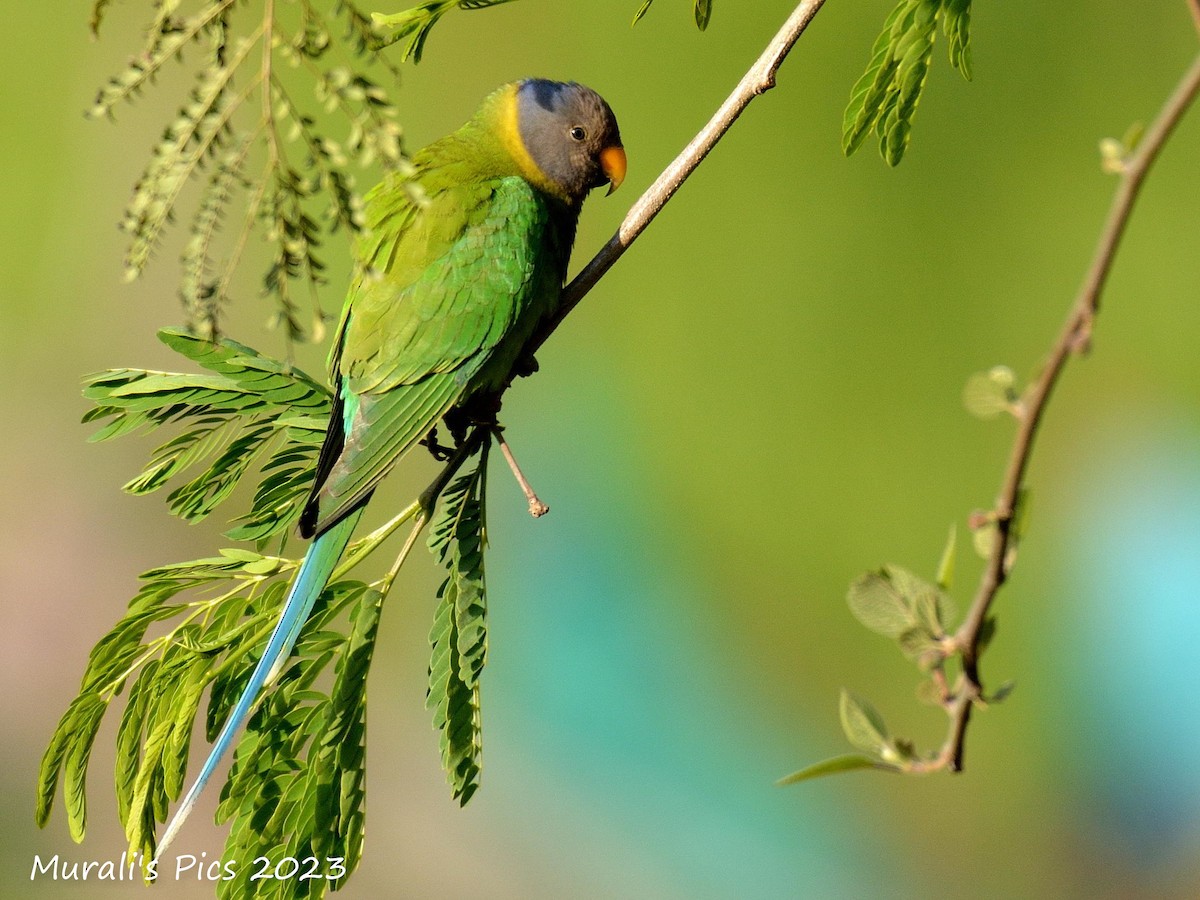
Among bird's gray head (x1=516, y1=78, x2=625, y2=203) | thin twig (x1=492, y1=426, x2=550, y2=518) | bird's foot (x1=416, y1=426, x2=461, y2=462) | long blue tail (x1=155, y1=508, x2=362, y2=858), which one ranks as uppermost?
bird's gray head (x1=516, y1=78, x2=625, y2=203)

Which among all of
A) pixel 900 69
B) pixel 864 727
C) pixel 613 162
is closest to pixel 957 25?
pixel 900 69

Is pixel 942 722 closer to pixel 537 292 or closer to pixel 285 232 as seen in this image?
pixel 537 292

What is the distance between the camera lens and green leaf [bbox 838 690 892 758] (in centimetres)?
69

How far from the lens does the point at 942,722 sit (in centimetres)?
271

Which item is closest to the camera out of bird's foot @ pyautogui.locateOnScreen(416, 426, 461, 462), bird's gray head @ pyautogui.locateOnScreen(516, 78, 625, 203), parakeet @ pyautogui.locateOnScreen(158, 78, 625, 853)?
parakeet @ pyautogui.locateOnScreen(158, 78, 625, 853)

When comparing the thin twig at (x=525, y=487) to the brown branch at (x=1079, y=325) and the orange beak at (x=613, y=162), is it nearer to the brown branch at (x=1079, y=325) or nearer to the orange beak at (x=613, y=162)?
the brown branch at (x=1079, y=325)

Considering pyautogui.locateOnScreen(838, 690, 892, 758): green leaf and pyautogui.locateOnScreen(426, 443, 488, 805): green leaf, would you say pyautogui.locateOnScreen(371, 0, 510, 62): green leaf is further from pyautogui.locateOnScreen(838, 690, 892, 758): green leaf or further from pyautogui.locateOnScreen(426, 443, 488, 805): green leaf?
pyautogui.locateOnScreen(838, 690, 892, 758): green leaf

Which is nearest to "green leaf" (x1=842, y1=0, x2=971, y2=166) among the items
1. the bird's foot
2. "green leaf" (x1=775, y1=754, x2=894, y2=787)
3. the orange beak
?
"green leaf" (x1=775, y1=754, x2=894, y2=787)

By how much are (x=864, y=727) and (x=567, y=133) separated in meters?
1.31

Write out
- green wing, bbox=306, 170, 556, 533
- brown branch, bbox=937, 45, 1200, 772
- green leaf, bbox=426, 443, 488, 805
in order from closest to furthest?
brown branch, bbox=937, 45, 1200, 772
green leaf, bbox=426, 443, 488, 805
green wing, bbox=306, 170, 556, 533

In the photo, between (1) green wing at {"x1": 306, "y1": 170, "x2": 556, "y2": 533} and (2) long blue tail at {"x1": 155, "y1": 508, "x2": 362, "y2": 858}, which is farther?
(1) green wing at {"x1": 306, "y1": 170, "x2": 556, "y2": 533}

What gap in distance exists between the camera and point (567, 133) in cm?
178

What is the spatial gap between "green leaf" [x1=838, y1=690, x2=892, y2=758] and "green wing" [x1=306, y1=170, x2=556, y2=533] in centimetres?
74

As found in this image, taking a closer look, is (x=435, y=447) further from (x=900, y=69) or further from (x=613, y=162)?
(x=900, y=69)
